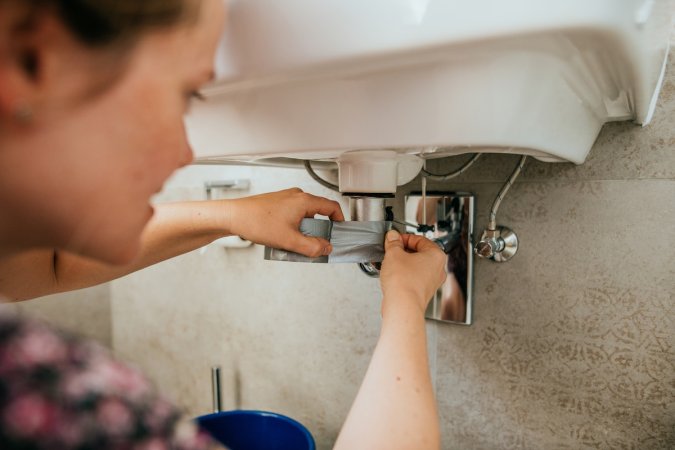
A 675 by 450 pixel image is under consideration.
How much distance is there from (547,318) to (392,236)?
29 cm

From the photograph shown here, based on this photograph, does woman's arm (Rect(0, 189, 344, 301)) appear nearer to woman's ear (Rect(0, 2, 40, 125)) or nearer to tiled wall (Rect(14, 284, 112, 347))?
woman's ear (Rect(0, 2, 40, 125))

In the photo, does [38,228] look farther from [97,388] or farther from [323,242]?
[323,242]

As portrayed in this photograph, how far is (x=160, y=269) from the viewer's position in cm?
117

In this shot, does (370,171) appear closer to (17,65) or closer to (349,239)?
(349,239)

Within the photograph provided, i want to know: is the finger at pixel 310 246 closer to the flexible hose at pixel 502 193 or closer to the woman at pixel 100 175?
the woman at pixel 100 175

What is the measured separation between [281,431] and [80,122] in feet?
2.39

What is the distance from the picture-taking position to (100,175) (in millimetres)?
292

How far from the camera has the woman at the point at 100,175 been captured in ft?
0.62

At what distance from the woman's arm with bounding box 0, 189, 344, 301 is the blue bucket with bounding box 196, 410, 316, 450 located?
363 millimetres

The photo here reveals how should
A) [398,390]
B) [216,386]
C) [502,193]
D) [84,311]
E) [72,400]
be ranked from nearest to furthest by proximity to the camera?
[72,400], [398,390], [502,193], [216,386], [84,311]

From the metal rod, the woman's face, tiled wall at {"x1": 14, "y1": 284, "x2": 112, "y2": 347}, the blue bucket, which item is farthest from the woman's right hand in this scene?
tiled wall at {"x1": 14, "y1": 284, "x2": 112, "y2": 347}

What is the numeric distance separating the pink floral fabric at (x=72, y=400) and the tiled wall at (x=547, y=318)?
574 millimetres

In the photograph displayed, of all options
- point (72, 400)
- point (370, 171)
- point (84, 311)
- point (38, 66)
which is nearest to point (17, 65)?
point (38, 66)

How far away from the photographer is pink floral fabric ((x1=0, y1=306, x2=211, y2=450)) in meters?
0.18
